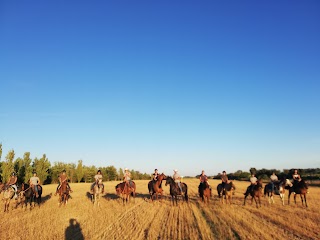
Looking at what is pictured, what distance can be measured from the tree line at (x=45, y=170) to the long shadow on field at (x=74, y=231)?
44.3 m

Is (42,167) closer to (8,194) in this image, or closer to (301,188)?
(8,194)

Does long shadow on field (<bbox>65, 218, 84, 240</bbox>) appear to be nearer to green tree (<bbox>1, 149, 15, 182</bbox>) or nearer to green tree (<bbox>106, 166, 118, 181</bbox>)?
green tree (<bbox>1, 149, 15, 182</bbox>)

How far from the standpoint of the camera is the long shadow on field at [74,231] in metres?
10.4

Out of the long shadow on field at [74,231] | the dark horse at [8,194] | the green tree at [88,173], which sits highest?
the green tree at [88,173]

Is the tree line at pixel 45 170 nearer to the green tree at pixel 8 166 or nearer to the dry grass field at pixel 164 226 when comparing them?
the green tree at pixel 8 166

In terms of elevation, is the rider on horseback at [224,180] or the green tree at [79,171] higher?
the green tree at [79,171]

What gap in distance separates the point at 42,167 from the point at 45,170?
99cm

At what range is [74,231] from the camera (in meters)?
11.5

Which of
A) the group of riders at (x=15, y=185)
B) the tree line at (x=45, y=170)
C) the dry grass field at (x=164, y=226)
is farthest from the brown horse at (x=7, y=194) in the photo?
the tree line at (x=45, y=170)

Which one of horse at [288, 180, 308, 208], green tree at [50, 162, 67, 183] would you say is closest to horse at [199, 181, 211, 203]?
horse at [288, 180, 308, 208]

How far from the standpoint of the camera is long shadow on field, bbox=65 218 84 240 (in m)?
10.4

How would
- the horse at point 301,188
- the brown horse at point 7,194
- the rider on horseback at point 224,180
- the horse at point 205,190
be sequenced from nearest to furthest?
the brown horse at point 7,194, the horse at point 301,188, the horse at point 205,190, the rider on horseback at point 224,180

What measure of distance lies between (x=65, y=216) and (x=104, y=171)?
75.7 m

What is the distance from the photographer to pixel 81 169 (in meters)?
76.9
